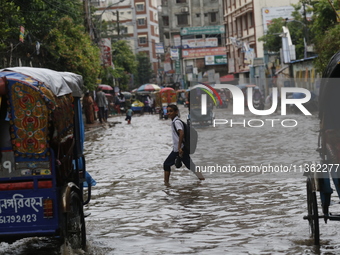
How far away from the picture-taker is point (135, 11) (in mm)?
123500

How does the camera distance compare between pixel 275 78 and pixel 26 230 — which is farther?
pixel 275 78

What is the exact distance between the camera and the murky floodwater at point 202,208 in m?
8.30

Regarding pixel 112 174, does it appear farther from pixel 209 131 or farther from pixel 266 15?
pixel 266 15

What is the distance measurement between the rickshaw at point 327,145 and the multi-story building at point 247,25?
57.4m

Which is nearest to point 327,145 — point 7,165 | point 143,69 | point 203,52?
point 7,165

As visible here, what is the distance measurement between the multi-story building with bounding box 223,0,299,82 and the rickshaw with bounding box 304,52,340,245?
2260 inches

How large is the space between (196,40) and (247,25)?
11877 mm

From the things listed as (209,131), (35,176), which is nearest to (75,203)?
(35,176)

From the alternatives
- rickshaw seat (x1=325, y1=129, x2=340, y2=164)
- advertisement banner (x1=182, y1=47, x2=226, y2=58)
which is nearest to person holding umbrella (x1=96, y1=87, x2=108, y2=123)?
rickshaw seat (x1=325, y1=129, x2=340, y2=164)

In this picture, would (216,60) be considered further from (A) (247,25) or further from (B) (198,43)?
(A) (247,25)

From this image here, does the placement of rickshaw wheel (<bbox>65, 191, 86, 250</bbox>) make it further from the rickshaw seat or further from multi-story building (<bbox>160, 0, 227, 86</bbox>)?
multi-story building (<bbox>160, 0, 227, 86</bbox>)

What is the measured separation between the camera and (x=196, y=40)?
84250 mm

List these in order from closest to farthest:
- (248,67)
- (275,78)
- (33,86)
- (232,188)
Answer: (33,86)
(232,188)
(275,78)
(248,67)

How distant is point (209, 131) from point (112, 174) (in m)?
11.9
